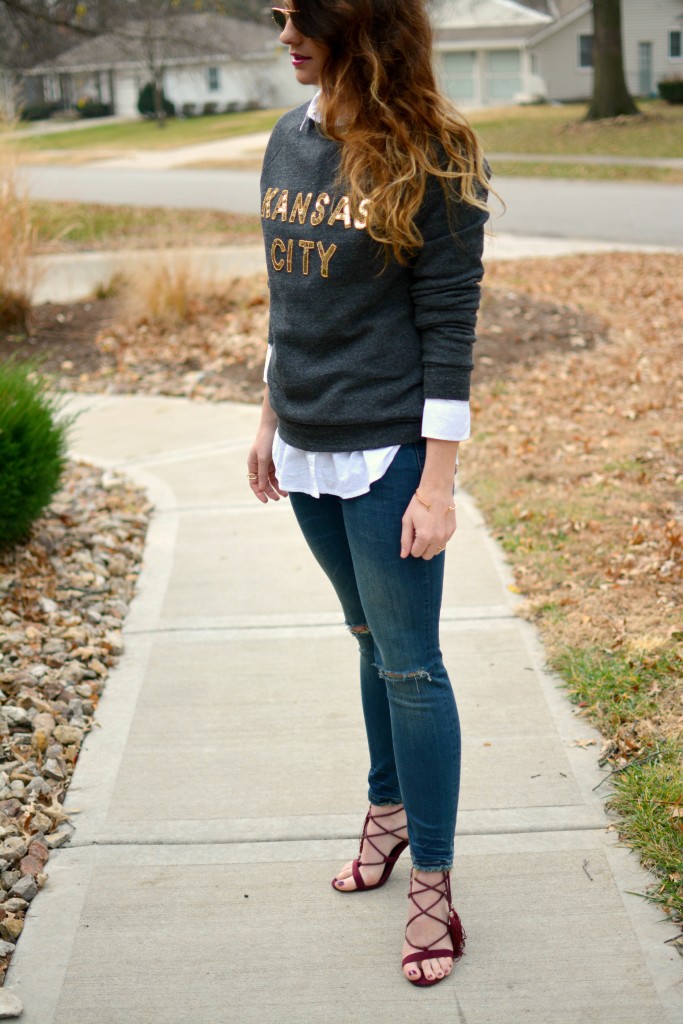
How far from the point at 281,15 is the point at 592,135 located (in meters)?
27.4

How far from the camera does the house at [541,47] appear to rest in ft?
136

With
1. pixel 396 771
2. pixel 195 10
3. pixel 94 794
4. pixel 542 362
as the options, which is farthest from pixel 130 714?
pixel 195 10

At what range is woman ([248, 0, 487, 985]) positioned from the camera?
1.98 metres

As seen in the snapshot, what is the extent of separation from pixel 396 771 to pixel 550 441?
379 centimetres

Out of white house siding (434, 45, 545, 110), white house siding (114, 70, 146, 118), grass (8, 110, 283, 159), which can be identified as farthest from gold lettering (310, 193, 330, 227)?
white house siding (114, 70, 146, 118)

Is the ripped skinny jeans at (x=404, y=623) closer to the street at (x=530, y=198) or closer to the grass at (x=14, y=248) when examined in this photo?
the grass at (x=14, y=248)

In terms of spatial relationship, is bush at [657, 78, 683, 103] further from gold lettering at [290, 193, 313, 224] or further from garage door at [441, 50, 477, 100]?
gold lettering at [290, 193, 313, 224]

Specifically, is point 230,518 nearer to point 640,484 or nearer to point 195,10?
point 640,484

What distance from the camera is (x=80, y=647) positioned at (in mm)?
3914

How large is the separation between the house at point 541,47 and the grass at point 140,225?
25.1 m

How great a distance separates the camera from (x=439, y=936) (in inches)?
92.3

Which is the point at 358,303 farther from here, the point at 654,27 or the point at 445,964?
the point at 654,27

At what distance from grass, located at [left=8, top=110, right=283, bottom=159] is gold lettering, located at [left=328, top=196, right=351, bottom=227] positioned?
37.9m

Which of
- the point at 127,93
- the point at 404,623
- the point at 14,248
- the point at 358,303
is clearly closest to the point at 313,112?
the point at 358,303
